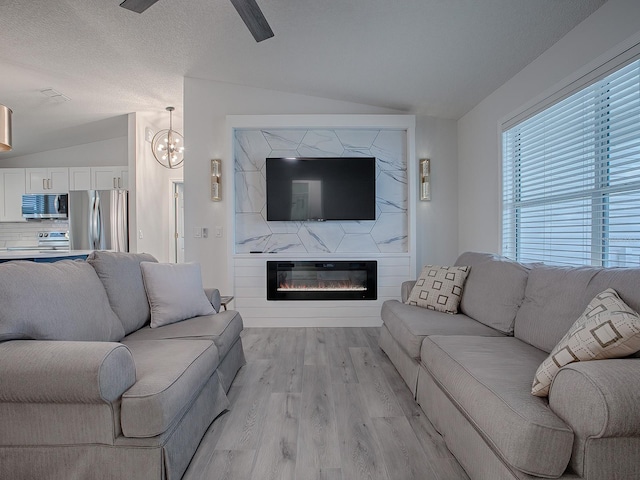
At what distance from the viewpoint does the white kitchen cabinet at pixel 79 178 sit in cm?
583

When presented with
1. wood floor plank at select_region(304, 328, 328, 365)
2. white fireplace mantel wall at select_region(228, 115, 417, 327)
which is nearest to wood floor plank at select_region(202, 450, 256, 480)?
wood floor plank at select_region(304, 328, 328, 365)

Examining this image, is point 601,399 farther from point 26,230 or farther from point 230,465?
point 26,230

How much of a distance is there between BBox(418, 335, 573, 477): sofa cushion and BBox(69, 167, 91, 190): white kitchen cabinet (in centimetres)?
627

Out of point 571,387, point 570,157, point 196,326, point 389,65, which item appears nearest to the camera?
point 571,387

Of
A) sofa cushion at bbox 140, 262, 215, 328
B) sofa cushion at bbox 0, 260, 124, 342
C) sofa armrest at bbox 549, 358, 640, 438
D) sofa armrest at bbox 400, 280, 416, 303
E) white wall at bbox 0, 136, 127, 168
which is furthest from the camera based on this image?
white wall at bbox 0, 136, 127, 168

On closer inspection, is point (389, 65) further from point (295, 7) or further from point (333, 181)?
point (333, 181)

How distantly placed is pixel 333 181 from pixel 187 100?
2.06 metres

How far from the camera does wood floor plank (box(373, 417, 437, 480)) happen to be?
4.93 ft

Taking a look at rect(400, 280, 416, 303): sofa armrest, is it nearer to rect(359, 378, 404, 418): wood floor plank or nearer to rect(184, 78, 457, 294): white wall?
rect(359, 378, 404, 418): wood floor plank

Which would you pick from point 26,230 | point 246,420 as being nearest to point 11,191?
point 26,230

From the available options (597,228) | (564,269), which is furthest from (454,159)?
(564,269)

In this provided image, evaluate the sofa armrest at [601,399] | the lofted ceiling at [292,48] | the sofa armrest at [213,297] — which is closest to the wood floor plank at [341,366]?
the sofa armrest at [213,297]

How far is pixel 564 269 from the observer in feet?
6.51

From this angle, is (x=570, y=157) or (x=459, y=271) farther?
(x=459, y=271)
